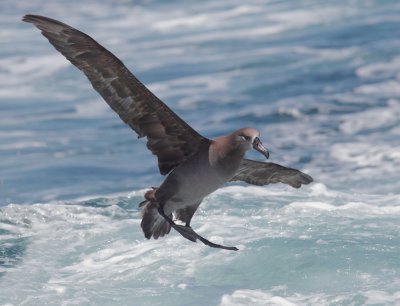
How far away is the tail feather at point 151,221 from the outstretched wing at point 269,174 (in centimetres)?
85

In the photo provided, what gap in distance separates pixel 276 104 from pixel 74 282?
9699 millimetres

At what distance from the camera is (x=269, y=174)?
9.27m

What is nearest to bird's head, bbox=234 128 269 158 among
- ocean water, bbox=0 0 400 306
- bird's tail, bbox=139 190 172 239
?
bird's tail, bbox=139 190 172 239

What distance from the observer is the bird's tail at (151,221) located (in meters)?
8.61

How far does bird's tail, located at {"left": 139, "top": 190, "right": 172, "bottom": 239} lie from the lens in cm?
861

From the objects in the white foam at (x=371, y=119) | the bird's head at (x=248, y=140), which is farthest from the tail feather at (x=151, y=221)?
the white foam at (x=371, y=119)

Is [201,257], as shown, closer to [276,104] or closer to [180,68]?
[276,104]

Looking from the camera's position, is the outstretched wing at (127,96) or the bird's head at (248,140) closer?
the bird's head at (248,140)

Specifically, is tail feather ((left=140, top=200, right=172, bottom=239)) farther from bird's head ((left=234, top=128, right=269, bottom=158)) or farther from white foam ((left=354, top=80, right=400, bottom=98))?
white foam ((left=354, top=80, right=400, bottom=98))

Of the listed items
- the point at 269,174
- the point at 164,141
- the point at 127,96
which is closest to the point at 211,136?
the point at 269,174

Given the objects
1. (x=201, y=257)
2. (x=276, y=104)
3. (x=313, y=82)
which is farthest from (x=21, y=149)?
(x=201, y=257)

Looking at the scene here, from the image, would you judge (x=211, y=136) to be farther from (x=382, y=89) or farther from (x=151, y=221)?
(x=151, y=221)

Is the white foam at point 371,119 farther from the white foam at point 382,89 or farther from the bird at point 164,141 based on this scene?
the bird at point 164,141

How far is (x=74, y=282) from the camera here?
29.9ft
